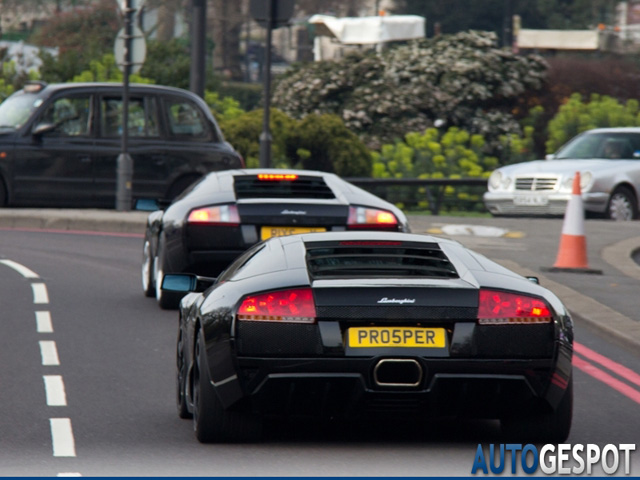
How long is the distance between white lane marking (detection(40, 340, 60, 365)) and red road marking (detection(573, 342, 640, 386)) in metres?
3.49

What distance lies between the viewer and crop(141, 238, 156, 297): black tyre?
1328 cm

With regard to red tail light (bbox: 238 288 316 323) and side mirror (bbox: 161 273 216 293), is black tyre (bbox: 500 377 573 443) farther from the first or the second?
side mirror (bbox: 161 273 216 293)

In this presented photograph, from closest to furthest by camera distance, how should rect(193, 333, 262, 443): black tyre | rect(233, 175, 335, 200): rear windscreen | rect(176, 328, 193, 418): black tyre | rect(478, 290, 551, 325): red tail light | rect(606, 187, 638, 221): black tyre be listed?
1. rect(478, 290, 551, 325): red tail light
2. rect(193, 333, 262, 443): black tyre
3. rect(176, 328, 193, 418): black tyre
4. rect(233, 175, 335, 200): rear windscreen
5. rect(606, 187, 638, 221): black tyre

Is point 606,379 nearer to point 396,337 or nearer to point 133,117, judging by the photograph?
point 396,337

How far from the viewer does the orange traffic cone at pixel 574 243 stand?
50.3 ft

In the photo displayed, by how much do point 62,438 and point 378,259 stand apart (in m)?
1.69

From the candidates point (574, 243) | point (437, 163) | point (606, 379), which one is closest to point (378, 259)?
point (606, 379)

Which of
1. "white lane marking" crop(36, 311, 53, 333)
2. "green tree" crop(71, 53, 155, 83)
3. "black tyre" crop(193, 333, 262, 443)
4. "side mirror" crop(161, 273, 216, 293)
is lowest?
"white lane marking" crop(36, 311, 53, 333)

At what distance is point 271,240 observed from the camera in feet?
26.1

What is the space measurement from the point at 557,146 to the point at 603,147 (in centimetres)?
767

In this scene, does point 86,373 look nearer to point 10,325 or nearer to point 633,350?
point 10,325

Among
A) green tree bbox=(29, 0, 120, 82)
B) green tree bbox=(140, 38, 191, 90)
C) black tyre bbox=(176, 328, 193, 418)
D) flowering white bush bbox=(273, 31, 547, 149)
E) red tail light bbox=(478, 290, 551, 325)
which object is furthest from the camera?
green tree bbox=(29, 0, 120, 82)

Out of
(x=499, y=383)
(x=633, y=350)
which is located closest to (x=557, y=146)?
(x=633, y=350)

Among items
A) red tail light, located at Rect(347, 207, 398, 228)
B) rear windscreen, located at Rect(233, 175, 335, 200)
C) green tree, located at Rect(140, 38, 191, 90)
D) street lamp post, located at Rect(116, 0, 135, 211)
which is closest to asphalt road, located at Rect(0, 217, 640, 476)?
rear windscreen, located at Rect(233, 175, 335, 200)
